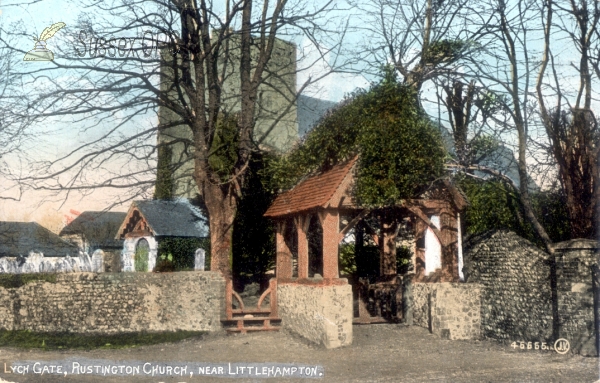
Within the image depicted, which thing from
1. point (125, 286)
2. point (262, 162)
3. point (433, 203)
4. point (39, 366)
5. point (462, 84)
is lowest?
point (39, 366)

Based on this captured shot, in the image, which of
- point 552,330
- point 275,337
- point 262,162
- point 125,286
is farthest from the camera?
point 262,162

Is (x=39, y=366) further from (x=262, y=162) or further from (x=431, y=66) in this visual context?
(x=431, y=66)

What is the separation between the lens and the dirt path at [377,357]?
1013cm

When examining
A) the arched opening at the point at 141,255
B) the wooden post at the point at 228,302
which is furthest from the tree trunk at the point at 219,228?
the arched opening at the point at 141,255

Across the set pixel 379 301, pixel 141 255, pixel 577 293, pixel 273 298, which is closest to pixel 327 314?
pixel 273 298

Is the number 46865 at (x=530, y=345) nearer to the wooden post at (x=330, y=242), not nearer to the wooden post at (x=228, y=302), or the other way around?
the wooden post at (x=330, y=242)

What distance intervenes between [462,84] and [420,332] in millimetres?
8536

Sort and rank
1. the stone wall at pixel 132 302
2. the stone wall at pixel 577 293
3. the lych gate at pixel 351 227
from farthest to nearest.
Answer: the stone wall at pixel 132 302
the lych gate at pixel 351 227
the stone wall at pixel 577 293

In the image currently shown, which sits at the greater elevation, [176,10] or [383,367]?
[176,10]

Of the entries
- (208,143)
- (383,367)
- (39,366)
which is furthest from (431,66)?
(39,366)

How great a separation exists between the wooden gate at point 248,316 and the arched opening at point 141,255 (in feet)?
48.1

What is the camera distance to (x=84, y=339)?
15055 millimetres

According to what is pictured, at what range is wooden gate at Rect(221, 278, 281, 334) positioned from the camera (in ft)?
50.8

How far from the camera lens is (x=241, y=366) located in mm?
11227
